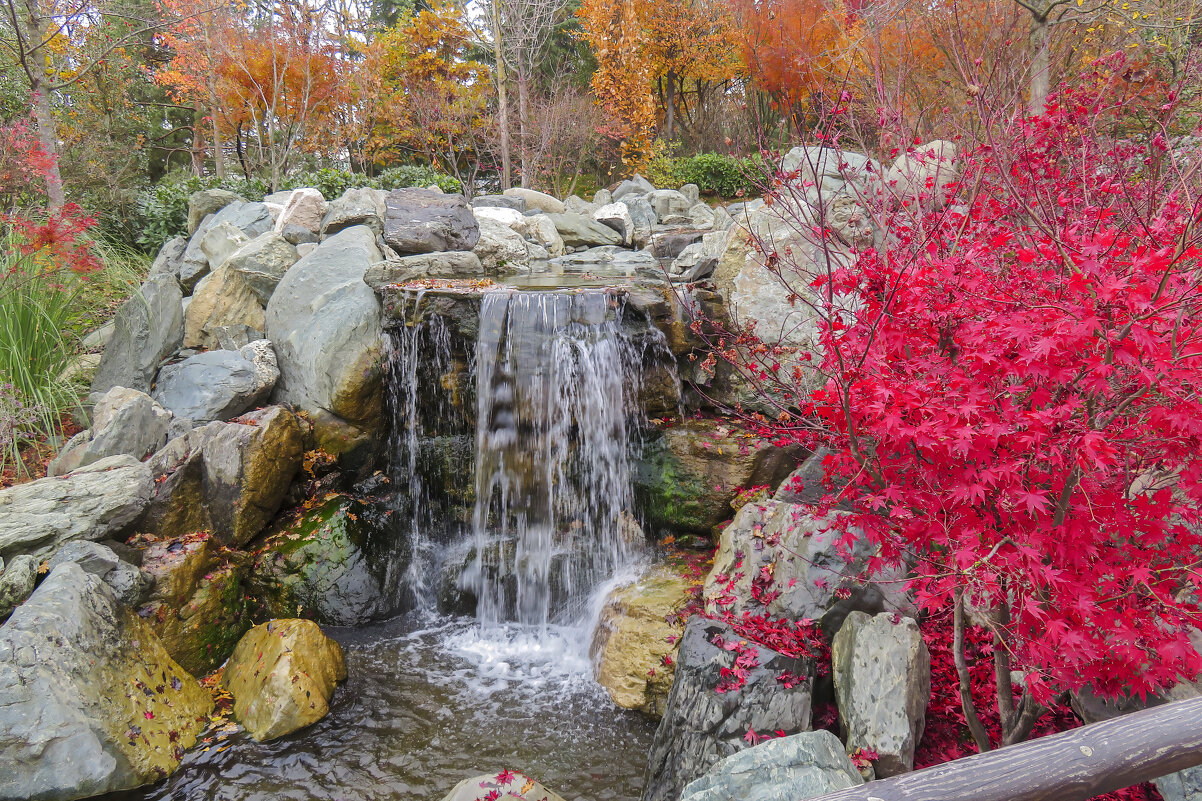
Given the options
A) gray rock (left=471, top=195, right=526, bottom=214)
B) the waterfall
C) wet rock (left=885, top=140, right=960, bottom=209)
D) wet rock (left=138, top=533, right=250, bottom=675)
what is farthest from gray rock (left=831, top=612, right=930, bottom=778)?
gray rock (left=471, top=195, right=526, bottom=214)

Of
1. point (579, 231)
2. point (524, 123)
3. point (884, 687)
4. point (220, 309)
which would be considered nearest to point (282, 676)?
point (884, 687)

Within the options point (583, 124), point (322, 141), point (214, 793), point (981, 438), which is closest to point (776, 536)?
point (981, 438)

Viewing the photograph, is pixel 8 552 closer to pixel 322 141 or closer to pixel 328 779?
pixel 328 779

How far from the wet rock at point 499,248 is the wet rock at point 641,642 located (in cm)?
530

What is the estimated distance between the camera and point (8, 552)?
13.4ft

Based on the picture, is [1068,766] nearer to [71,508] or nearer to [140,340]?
[71,508]

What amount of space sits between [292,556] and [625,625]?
2.73 m

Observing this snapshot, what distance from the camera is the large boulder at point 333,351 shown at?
231 inches

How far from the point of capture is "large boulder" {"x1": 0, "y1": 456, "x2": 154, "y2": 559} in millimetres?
4128

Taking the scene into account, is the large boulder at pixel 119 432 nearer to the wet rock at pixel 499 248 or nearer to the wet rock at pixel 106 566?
the wet rock at pixel 106 566

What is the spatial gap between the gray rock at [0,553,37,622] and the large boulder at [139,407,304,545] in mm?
790

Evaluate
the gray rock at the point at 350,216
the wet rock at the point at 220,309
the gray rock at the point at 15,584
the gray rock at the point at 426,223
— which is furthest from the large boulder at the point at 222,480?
the gray rock at the point at 350,216

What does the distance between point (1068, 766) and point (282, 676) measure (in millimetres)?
4008

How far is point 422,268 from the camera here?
22.2ft
